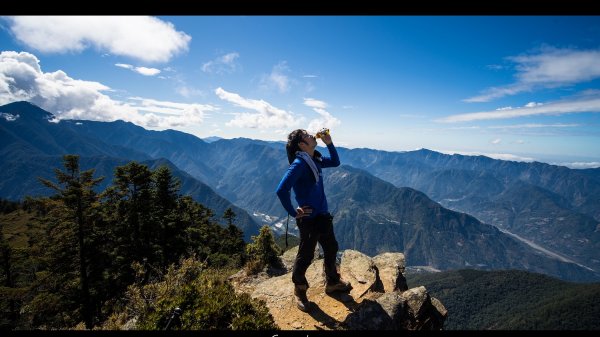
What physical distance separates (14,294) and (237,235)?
2713cm

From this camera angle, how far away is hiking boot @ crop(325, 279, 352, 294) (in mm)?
8250

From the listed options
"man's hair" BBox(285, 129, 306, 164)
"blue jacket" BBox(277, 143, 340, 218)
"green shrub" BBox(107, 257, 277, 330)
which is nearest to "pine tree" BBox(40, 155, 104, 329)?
"green shrub" BBox(107, 257, 277, 330)

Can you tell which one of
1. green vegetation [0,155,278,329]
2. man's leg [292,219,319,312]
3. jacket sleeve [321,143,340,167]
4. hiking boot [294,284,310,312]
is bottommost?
green vegetation [0,155,278,329]

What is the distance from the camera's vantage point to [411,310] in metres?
7.75

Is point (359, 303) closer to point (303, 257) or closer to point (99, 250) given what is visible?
point (303, 257)

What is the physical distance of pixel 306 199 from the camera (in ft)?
22.7

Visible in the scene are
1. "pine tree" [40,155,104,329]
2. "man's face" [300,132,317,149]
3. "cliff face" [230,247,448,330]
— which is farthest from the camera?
"pine tree" [40,155,104,329]

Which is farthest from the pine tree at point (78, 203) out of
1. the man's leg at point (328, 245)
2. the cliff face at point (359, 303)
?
the man's leg at point (328, 245)

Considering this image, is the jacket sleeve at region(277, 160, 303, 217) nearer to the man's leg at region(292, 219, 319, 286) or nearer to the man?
the man

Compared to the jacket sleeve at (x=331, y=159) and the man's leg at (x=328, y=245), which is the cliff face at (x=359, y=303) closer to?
the man's leg at (x=328, y=245)

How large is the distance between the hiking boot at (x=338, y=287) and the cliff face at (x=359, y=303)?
0.15 meters

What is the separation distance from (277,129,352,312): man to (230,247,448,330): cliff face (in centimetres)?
52

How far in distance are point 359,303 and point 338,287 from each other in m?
0.69
